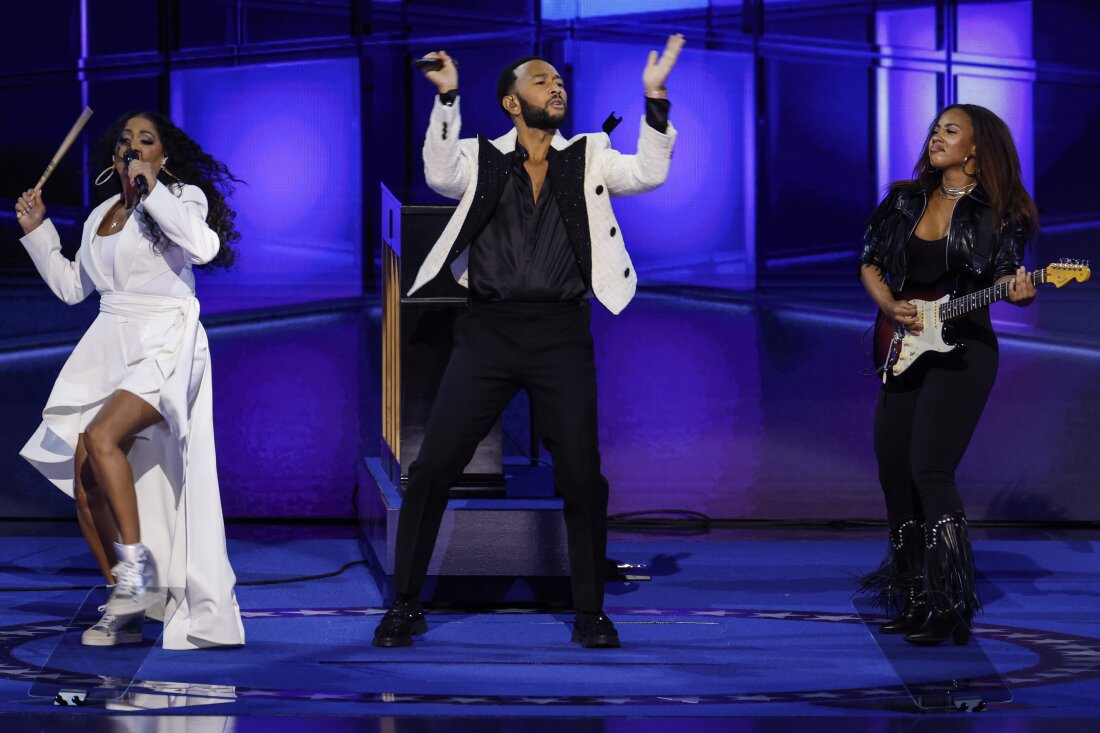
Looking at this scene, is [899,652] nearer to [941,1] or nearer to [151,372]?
[151,372]

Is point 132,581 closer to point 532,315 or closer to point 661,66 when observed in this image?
point 532,315

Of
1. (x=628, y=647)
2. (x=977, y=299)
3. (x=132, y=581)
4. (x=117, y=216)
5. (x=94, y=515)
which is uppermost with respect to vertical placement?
(x=117, y=216)

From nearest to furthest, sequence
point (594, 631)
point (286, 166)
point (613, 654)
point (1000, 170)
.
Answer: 1. point (613, 654)
2. point (594, 631)
3. point (1000, 170)
4. point (286, 166)

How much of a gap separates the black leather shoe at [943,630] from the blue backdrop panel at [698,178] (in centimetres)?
280

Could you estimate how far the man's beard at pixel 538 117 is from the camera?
192 inches

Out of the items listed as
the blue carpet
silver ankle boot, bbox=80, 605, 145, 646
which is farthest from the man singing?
silver ankle boot, bbox=80, 605, 145, 646

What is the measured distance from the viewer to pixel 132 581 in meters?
4.61

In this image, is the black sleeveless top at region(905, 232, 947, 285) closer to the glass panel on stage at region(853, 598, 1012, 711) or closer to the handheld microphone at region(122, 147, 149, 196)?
the glass panel on stage at region(853, 598, 1012, 711)

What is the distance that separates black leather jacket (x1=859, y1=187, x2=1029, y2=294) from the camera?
4984mm

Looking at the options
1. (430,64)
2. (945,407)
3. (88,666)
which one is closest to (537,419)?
(430,64)

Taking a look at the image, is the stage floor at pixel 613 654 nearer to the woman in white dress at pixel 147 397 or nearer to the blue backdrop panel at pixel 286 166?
the woman in white dress at pixel 147 397

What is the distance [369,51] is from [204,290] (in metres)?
1.33

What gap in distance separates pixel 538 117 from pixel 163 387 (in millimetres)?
1382

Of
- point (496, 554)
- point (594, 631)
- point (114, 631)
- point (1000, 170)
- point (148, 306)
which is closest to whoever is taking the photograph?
point (114, 631)
